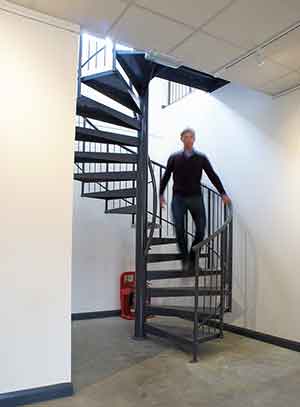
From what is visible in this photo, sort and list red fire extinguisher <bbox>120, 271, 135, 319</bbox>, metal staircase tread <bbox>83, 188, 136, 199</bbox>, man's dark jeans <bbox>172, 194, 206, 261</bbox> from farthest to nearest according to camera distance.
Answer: red fire extinguisher <bbox>120, 271, 135, 319</bbox> → metal staircase tread <bbox>83, 188, 136, 199</bbox> → man's dark jeans <bbox>172, 194, 206, 261</bbox>

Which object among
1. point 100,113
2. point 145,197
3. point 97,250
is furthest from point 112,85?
point 97,250

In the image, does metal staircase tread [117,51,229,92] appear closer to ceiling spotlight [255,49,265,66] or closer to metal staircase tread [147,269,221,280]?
ceiling spotlight [255,49,265,66]

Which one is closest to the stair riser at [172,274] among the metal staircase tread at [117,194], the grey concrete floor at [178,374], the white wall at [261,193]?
the white wall at [261,193]

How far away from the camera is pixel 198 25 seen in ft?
8.85

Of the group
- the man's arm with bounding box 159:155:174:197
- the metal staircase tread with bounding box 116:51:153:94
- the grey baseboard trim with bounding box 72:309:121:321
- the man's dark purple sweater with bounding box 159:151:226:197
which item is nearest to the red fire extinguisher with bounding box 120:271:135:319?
the grey baseboard trim with bounding box 72:309:121:321

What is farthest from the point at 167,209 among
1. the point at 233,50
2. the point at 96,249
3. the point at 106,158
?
the point at 233,50

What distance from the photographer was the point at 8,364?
93.5 inches

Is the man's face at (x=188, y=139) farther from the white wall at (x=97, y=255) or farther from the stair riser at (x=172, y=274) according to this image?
the white wall at (x=97, y=255)

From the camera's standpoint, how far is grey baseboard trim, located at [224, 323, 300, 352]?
12.2 feet

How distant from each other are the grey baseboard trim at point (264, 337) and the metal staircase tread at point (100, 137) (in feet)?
8.51

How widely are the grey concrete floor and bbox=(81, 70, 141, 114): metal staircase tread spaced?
2694 millimetres

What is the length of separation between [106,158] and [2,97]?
5.22ft

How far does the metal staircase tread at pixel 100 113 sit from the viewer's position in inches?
131

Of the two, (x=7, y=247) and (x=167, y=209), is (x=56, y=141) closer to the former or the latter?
(x=7, y=247)
